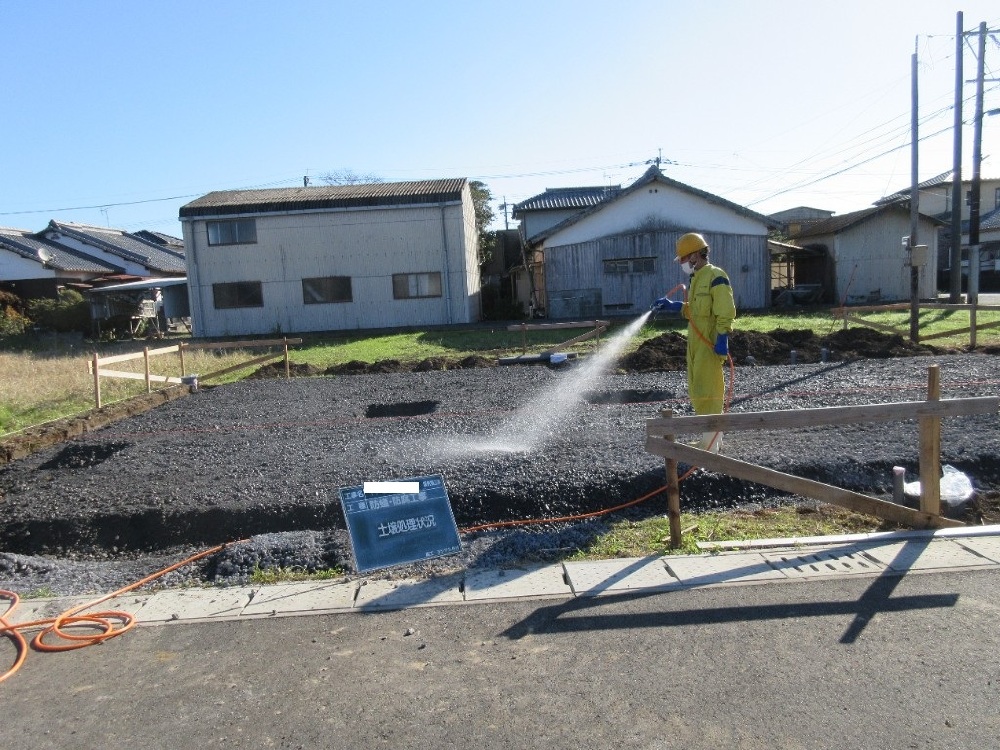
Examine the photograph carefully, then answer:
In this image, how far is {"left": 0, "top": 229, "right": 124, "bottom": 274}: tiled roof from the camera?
114ft

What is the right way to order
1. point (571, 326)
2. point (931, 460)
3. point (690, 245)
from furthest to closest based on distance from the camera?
point (571, 326) → point (690, 245) → point (931, 460)

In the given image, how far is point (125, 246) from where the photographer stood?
42.1 m

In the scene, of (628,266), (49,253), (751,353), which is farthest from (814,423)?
(49,253)

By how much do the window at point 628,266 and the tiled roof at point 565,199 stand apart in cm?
1047

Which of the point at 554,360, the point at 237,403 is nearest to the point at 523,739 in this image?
the point at 237,403

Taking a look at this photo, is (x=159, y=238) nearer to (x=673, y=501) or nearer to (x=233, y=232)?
(x=233, y=232)

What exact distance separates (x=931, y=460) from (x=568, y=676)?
322cm

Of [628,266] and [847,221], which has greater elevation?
[847,221]

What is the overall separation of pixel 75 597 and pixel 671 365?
1102 centimetres

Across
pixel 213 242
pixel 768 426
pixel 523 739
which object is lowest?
pixel 523 739

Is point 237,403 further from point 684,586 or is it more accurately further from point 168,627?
point 684,586

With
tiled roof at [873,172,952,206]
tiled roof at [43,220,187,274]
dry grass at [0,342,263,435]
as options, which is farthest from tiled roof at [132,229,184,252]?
tiled roof at [873,172,952,206]

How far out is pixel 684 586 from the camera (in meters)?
4.27

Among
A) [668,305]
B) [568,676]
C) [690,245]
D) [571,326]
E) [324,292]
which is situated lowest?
[568,676]
